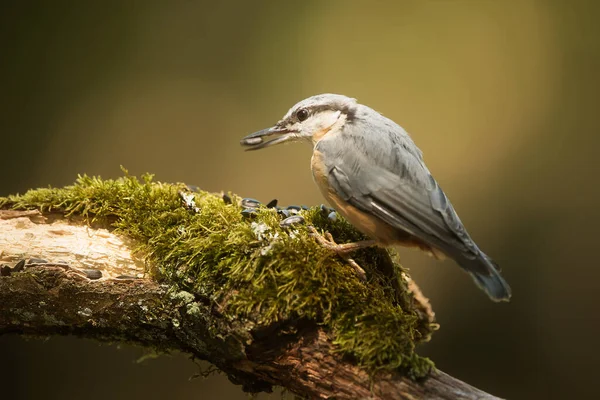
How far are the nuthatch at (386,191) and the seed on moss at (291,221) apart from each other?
0.50 ft

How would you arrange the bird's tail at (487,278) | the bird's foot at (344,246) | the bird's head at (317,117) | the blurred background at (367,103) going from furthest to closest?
the blurred background at (367,103)
the bird's head at (317,117)
the bird's foot at (344,246)
the bird's tail at (487,278)

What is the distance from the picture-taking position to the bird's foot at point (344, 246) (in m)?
1.72

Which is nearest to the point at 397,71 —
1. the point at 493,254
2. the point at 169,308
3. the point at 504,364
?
the point at 493,254

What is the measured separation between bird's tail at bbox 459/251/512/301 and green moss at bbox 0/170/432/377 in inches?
9.8

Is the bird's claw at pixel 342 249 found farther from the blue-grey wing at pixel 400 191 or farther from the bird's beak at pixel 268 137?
the bird's beak at pixel 268 137

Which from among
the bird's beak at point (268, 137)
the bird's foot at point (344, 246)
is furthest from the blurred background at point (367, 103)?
the bird's foot at point (344, 246)

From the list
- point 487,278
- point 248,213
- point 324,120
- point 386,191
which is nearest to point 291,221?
point 248,213

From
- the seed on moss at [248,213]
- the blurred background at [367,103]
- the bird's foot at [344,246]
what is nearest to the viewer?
the bird's foot at [344,246]

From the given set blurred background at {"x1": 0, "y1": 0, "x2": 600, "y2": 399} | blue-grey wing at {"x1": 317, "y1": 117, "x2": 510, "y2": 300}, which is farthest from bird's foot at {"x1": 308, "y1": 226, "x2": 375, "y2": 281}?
blurred background at {"x1": 0, "y1": 0, "x2": 600, "y2": 399}

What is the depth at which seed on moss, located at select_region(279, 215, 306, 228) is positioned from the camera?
182cm

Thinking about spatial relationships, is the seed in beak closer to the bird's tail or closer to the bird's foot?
the bird's foot

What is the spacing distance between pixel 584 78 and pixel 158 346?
11.2 ft

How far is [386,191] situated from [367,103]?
2195 mm

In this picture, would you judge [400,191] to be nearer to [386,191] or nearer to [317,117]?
[386,191]
